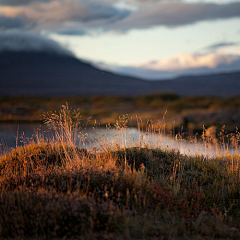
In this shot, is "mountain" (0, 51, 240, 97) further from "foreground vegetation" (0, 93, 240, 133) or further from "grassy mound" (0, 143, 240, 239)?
"grassy mound" (0, 143, 240, 239)

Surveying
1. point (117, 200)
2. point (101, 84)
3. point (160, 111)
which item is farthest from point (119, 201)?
point (101, 84)

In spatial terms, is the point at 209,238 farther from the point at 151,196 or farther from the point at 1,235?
the point at 1,235

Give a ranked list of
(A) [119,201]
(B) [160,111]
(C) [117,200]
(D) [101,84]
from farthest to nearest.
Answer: (D) [101,84]
(B) [160,111]
(A) [119,201]
(C) [117,200]

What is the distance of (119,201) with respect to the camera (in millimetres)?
4945

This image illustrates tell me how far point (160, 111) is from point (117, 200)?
161 ft

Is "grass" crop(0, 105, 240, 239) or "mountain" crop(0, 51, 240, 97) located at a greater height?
"mountain" crop(0, 51, 240, 97)

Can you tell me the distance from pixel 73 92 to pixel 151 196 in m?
145

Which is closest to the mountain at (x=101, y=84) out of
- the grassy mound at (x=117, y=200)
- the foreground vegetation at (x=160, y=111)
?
the foreground vegetation at (x=160, y=111)

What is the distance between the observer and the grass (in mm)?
4000

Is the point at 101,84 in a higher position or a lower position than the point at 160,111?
higher

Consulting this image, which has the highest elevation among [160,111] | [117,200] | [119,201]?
[160,111]

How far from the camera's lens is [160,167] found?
6969 mm

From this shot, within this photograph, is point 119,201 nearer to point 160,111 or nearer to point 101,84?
point 160,111

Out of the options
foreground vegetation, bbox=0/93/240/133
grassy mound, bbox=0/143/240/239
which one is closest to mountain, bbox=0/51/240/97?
foreground vegetation, bbox=0/93/240/133
